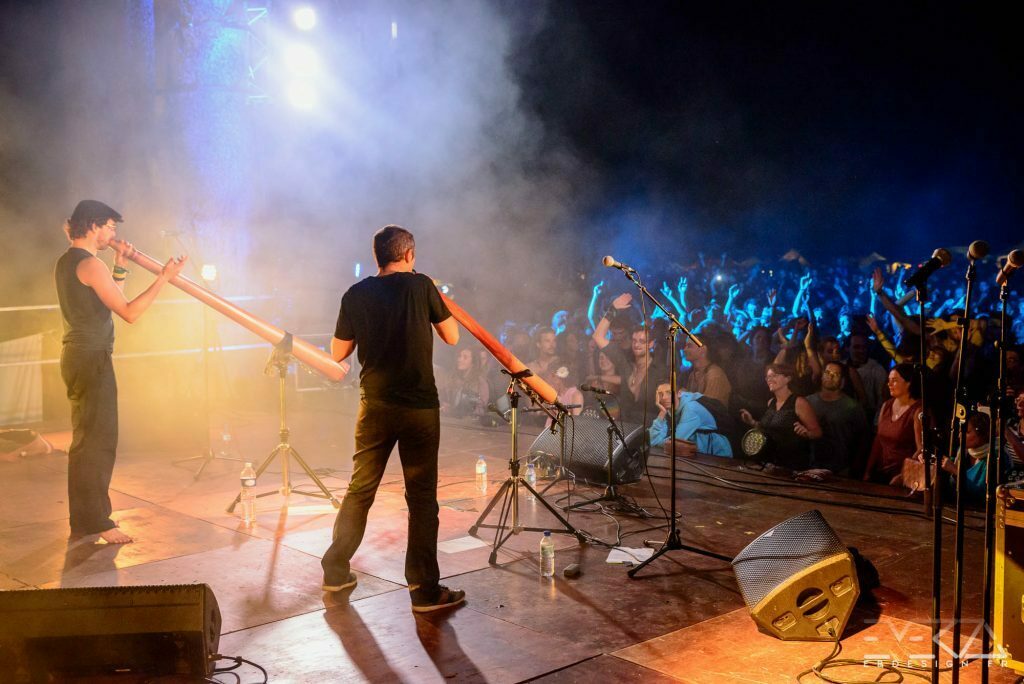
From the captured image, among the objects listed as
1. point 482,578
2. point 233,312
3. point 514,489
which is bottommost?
point 482,578

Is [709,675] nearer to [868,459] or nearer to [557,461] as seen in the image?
[557,461]

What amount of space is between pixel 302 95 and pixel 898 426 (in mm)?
11421

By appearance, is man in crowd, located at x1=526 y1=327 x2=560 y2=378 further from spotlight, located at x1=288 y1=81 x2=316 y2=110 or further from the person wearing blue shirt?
spotlight, located at x1=288 y1=81 x2=316 y2=110

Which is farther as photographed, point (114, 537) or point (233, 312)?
point (233, 312)

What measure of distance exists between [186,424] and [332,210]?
19.1 feet

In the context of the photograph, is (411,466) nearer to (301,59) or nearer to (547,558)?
(547,558)

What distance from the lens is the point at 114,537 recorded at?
5609 millimetres

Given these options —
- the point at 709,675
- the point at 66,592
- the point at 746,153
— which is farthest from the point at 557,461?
the point at 746,153

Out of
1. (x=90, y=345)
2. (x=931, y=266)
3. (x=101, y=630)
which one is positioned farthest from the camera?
(x=90, y=345)

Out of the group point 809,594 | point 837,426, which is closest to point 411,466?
point 809,594

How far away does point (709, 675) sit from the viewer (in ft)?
11.9

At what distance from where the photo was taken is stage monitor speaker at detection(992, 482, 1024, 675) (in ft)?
11.7

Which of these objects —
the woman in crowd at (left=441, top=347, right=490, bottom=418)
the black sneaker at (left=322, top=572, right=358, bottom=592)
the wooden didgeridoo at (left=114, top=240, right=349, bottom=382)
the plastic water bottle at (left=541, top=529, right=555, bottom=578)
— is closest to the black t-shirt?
the black sneaker at (left=322, top=572, right=358, bottom=592)

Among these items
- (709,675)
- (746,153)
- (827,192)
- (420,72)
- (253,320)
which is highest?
(420,72)
